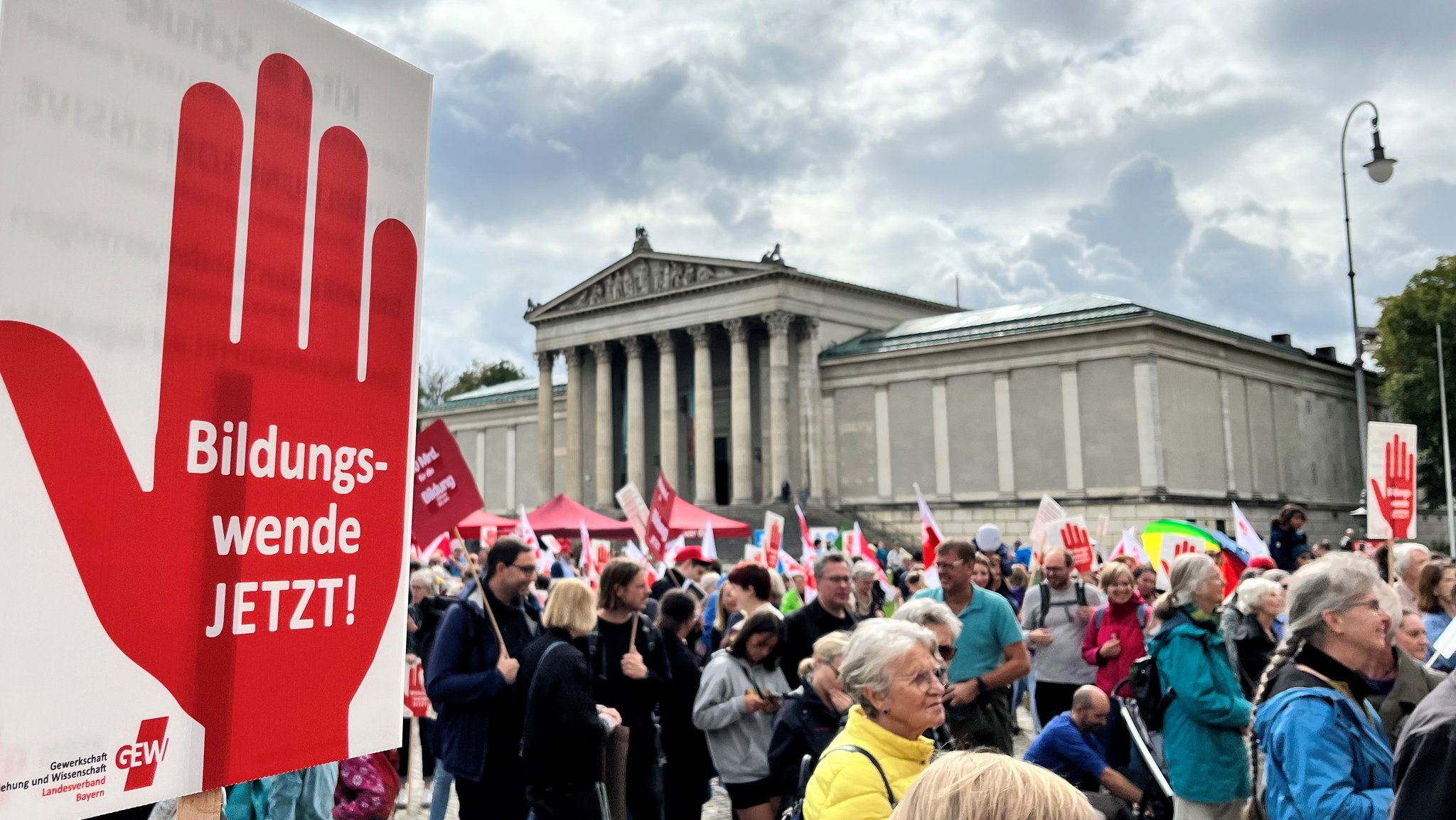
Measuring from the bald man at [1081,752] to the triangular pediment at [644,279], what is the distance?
43.4 m

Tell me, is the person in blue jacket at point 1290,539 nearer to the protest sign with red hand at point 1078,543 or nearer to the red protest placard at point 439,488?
the protest sign with red hand at point 1078,543

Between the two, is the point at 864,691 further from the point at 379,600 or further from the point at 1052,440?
the point at 1052,440

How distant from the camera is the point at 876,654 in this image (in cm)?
423

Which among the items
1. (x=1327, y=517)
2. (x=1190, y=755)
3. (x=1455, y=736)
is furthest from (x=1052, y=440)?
(x=1455, y=736)

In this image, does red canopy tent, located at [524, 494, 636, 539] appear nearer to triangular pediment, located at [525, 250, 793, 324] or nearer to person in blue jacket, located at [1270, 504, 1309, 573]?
person in blue jacket, located at [1270, 504, 1309, 573]

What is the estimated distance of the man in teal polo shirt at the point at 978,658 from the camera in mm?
7070

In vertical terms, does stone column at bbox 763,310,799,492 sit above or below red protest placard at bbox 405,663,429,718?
above

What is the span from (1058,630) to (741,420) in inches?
1601

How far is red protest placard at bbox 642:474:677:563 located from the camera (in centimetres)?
1675

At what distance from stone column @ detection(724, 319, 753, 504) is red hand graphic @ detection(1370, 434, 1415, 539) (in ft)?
134

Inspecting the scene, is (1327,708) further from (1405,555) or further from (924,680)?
(1405,555)

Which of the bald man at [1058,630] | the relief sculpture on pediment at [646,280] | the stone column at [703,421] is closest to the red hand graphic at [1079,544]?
Result: the bald man at [1058,630]

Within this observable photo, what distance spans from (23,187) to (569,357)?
56.9m

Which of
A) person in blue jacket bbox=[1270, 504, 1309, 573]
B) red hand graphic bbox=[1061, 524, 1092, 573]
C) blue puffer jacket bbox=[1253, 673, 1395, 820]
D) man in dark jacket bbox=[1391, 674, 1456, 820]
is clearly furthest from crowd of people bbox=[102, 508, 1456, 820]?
person in blue jacket bbox=[1270, 504, 1309, 573]
